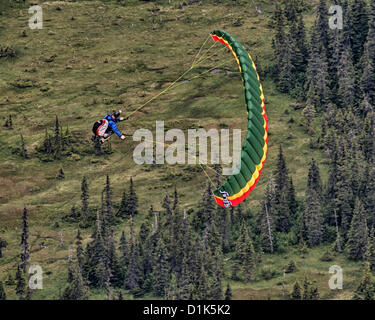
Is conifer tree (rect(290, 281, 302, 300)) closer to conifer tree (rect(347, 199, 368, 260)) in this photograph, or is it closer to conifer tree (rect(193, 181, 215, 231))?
conifer tree (rect(347, 199, 368, 260))

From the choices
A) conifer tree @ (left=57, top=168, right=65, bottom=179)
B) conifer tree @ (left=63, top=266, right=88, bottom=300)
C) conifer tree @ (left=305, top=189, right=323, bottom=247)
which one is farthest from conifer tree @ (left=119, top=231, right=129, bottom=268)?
conifer tree @ (left=57, top=168, right=65, bottom=179)

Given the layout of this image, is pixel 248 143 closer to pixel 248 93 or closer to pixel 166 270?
pixel 248 93

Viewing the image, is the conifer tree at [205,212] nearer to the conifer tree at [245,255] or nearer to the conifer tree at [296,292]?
the conifer tree at [245,255]

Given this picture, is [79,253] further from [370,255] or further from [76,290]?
[370,255]

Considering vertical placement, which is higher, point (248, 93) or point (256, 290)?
point (248, 93)

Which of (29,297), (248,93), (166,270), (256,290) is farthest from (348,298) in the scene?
(248,93)

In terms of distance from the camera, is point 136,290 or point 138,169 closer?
point 136,290

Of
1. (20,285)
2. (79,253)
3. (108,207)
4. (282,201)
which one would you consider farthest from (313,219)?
(20,285)

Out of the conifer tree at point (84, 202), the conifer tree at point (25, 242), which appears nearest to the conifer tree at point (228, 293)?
the conifer tree at point (25, 242)
